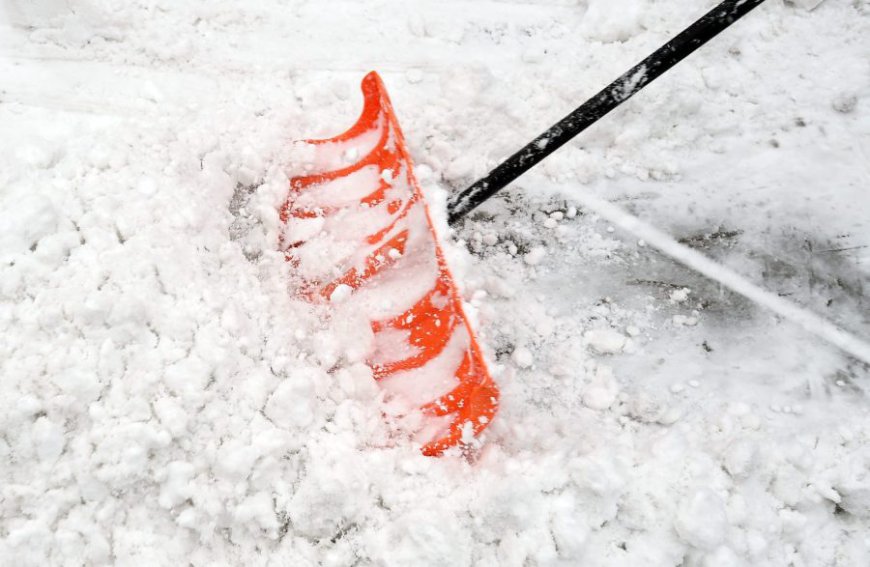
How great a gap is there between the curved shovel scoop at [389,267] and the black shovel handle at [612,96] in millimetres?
262

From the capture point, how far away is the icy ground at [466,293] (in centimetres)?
177

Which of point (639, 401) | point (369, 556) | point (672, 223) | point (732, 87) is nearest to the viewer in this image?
point (369, 556)

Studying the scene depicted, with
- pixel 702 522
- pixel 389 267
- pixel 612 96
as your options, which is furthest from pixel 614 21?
pixel 702 522

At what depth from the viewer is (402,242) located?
7.57 feet

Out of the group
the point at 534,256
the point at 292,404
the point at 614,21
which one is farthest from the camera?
the point at 614,21

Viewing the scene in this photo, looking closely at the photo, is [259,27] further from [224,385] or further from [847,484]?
[847,484]

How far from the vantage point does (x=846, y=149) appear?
2863mm

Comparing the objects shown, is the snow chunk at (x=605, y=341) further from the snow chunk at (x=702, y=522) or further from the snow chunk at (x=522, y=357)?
the snow chunk at (x=702, y=522)

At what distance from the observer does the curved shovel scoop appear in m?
2.00

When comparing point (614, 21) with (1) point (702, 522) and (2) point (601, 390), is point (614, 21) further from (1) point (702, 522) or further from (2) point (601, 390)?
(1) point (702, 522)

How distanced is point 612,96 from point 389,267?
3.24ft

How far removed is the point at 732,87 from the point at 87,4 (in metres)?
3.15

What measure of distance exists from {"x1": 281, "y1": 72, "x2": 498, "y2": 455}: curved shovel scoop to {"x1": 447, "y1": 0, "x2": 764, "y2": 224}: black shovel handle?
0.86 ft

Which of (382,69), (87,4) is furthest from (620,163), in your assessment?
(87,4)
